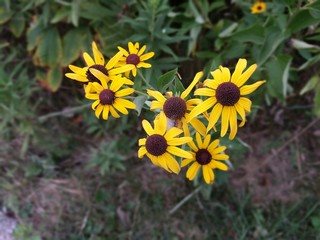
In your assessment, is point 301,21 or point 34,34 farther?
point 34,34

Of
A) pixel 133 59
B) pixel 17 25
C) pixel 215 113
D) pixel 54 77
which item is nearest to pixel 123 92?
pixel 133 59

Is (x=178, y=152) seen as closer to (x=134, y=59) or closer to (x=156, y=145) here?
(x=156, y=145)

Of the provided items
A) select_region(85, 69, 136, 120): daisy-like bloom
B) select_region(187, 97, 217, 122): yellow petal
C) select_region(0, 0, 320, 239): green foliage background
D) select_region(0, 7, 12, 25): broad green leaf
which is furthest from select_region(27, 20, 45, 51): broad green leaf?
select_region(187, 97, 217, 122): yellow petal

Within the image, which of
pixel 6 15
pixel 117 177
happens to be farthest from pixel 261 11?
pixel 6 15

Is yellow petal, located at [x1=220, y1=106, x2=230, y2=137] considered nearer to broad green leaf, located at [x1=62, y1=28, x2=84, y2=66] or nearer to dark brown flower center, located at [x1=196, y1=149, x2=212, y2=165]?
dark brown flower center, located at [x1=196, y1=149, x2=212, y2=165]

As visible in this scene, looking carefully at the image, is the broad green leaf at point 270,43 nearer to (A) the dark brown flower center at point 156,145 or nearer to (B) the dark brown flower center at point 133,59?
(B) the dark brown flower center at point 133,59

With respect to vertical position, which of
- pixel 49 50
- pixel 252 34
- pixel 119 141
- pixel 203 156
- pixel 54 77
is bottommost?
pixel 119 141
